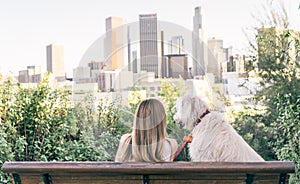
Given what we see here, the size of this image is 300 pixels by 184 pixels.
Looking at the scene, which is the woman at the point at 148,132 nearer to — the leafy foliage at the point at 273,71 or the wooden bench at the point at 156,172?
the wooden bench at the point at 156,172

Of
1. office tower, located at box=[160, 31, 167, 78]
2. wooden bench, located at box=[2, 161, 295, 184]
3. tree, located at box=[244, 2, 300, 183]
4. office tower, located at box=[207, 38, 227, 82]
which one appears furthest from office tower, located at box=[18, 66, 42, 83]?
wooden bench, located at box=[2, 161, 295, 184]

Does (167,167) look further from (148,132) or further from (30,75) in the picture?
(30,75)

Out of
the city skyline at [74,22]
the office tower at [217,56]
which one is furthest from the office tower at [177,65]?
the city skyline at [74,22]

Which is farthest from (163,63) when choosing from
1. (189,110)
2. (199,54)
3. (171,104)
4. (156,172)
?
(156,172)

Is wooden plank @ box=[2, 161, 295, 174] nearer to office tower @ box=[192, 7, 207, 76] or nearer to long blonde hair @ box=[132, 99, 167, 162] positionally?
long blonde hair @ box=[132, 99, 167, 162]

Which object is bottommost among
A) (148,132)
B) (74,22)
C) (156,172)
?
(156,172)

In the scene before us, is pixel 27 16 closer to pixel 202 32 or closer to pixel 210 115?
pixel 202 32
